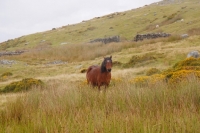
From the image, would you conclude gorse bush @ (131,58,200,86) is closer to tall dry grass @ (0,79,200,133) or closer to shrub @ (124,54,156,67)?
tall dry grass @ (0,79,200,133)

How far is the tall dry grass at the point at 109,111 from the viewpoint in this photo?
388 centimetres

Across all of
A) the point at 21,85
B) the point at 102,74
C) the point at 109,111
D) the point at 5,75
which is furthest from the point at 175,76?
the point at 5,75

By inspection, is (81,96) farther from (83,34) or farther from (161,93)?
(83,34)

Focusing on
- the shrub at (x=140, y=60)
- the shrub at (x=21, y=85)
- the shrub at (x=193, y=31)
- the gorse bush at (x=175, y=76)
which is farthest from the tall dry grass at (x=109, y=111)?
the shrub at (x=193, y=31)

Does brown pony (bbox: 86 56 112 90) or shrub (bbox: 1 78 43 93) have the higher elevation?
brown pony (bbox: 86 56 112 90)

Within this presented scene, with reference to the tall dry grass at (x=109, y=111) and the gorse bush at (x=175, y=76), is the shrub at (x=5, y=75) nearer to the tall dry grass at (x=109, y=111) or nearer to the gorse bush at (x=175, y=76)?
the gorse bush at (x=175, y=76)

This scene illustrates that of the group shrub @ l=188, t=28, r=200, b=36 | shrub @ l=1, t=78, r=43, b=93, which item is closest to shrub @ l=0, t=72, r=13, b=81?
shrub @ l=1, t=78, r=43, b=93

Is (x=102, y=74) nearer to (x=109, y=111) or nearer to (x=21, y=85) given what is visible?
(x=109, y=111)

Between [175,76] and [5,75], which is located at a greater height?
[175,76]

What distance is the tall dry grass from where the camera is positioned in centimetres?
388

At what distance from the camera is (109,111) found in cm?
535

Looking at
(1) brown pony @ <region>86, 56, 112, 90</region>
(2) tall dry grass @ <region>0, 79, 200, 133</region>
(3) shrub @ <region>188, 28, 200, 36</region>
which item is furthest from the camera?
(3) shrub @ <region>188, 28, 200, 36</region>

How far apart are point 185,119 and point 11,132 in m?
2.74

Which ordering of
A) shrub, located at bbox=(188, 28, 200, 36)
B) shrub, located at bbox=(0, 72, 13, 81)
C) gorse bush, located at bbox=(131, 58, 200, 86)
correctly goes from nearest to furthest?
1. gorse bush, located at bbox=(131, 58, 200, 86)
2. shrub, located at bbox=(0, 72, 13, 81)
3. shrub, located at bbox=(188, 28, 200, 36)
